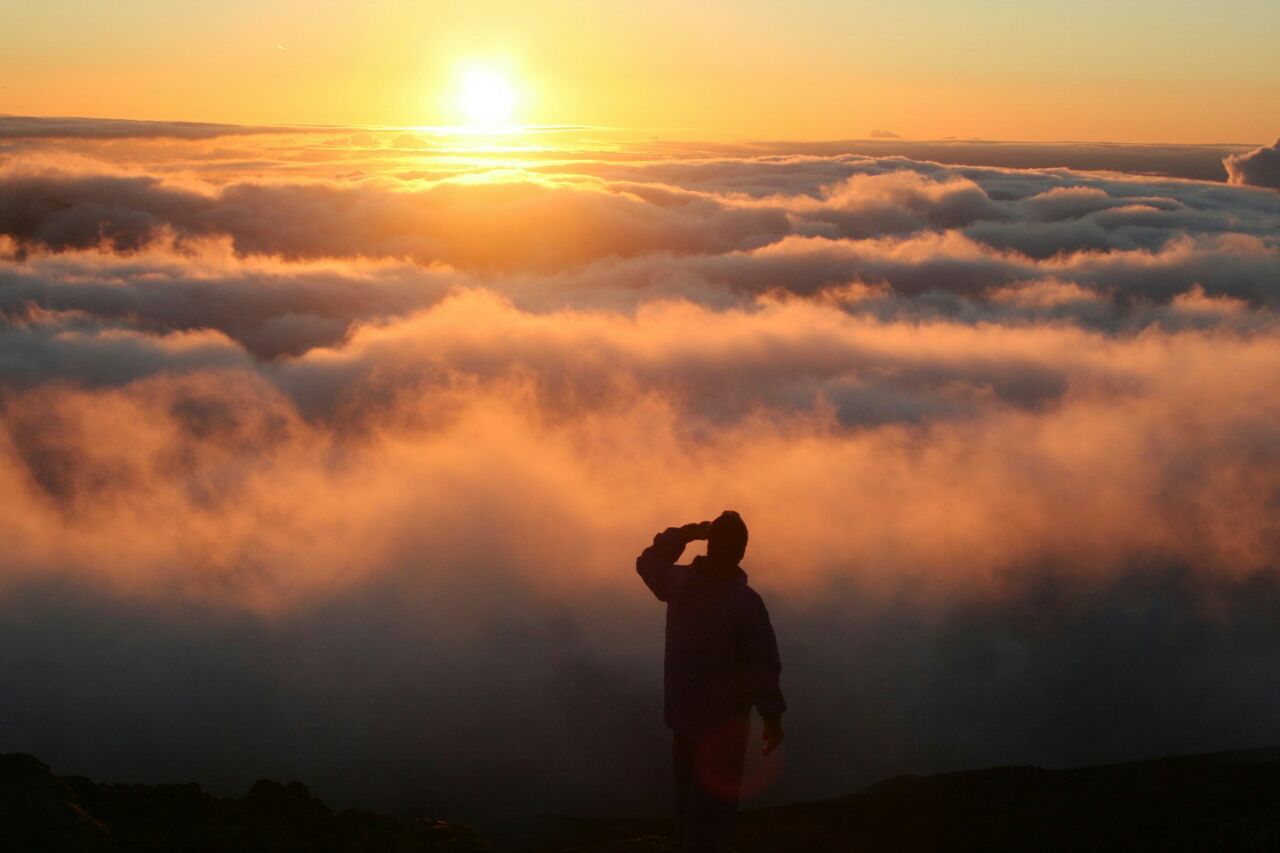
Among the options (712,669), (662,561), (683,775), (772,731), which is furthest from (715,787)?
(662,561)

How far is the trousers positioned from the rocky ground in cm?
158

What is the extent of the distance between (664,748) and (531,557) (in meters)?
7.78

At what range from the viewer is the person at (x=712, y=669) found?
5.29 m

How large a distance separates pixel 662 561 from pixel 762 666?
730mm

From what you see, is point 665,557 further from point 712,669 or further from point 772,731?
point 772,731

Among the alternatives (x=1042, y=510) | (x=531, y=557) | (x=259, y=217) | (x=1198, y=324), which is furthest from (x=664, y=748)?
(x=259, y=217)

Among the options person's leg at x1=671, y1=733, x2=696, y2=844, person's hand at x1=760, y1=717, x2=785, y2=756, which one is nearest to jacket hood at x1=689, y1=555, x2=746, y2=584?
person's hand at x1=760, y1=717, x2=785, y2=756

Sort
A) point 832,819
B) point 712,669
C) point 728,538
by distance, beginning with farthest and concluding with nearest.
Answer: point 832,819
point 712,669
point 728,538

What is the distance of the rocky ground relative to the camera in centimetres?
659

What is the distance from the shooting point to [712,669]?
5.41m

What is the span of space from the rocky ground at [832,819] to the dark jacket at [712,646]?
7.10 ft

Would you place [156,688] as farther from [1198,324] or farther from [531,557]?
[1198,324]

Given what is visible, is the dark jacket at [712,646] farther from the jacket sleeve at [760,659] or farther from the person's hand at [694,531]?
the person's hand at [694,531]

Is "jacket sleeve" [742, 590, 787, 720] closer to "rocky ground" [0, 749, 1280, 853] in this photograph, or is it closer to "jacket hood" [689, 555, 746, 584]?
"jacket hood" [689, 555, 746, 584]
